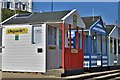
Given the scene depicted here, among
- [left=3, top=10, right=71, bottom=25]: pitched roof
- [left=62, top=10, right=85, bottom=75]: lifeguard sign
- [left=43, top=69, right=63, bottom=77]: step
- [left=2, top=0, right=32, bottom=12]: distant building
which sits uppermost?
[left=2, top=0, right=32, bottom=12]: distant building

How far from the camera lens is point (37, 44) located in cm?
1581

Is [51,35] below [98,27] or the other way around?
below

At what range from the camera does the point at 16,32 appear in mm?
16406

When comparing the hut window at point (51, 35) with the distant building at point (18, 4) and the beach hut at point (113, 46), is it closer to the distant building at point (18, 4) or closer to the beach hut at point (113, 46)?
the beach hut at point (113, 46)

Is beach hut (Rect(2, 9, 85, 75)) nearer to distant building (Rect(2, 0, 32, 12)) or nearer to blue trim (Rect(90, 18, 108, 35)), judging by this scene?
blue trim (Rect(90, 18, 108, 35))

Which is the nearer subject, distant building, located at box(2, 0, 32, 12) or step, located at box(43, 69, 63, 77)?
step, located at box(43, 69, 63, 77)

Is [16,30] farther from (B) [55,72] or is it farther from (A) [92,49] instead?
(A) [92,49]

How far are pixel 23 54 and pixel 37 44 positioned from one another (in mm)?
967

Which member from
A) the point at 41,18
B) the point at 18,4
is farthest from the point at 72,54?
the point at 18,4

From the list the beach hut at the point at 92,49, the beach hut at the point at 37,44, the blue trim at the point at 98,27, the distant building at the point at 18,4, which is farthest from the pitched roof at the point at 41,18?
the distant building at the point at 18,4

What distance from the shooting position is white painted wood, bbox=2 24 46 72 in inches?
618

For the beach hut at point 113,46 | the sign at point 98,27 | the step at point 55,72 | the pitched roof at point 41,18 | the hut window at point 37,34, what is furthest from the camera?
the beach hut at point 113,46

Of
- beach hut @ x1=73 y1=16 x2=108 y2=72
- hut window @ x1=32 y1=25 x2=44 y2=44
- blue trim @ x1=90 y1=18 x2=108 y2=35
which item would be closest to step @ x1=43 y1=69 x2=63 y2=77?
hut window @ x1=32 y1=25 x2=44 y2=44

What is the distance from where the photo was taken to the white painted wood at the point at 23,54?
15688 mm
